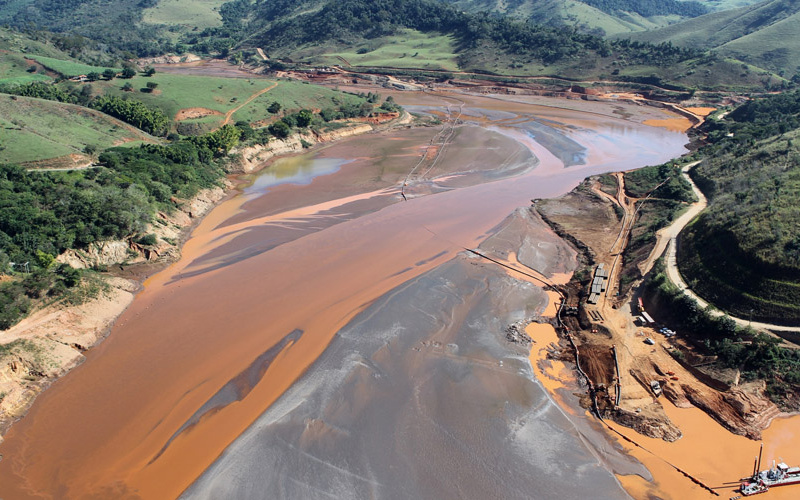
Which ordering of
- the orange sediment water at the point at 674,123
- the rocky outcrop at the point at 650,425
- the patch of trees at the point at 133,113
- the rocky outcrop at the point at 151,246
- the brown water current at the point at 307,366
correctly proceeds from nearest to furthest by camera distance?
the brown water current at the point at 307,366 → the rocky outcrop at the point at 650,425 → the rocky outcrop at the point at 151,246 → the patch of trees at the point at 133,113 → the orange sediment water at the point at 674,123

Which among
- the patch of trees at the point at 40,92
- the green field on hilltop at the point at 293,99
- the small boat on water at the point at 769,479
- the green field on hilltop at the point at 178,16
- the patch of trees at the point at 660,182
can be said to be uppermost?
the green field on hilltop at the point at 178,16

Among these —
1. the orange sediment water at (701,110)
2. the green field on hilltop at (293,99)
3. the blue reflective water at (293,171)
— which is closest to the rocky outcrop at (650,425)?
the blue reflective water at (293,171)

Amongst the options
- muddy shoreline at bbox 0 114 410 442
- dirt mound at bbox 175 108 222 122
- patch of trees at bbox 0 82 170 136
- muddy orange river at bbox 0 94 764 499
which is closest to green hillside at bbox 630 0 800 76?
muddy orange river at bbox 0 94 764 499

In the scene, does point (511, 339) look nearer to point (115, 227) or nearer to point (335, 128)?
point (115, 227)

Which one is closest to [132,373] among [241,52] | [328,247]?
[328,247]

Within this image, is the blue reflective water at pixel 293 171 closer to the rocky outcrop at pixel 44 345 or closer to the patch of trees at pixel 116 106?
the patch of trees at pixel 116 106

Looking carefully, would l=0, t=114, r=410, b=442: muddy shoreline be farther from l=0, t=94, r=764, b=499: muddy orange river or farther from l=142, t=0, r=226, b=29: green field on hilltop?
l=142, t=0, r=226, b=29: green field on hilltop

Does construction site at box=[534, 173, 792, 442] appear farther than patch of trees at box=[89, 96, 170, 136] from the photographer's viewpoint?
No

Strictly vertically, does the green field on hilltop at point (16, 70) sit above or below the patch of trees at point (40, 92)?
above
